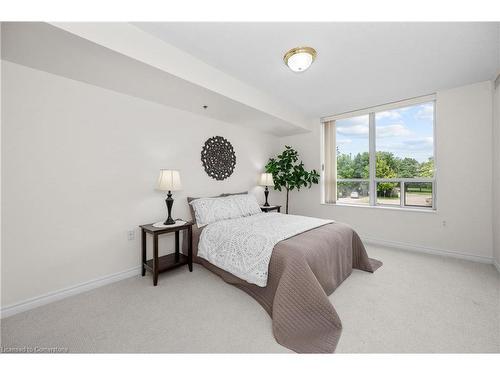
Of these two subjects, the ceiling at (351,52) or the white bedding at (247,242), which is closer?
the ceiling at (351,52)

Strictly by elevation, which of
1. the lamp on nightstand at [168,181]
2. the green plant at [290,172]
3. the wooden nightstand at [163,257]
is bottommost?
the wooden nightstand at [163,257]

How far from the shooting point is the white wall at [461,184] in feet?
9.34

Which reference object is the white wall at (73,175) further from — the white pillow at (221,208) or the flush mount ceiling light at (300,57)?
the flush mount ceiling light at (300,57)

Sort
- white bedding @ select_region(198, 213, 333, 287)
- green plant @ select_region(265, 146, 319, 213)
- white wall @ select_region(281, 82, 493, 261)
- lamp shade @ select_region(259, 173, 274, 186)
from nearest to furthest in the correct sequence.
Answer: white bedding @ select_region(198, 213, 333, 287)
white wall @ select_region(281, 82, 493, 261)
lamp shade @ select_region(259, 173, 274, 186)
green plant @ select_region(265, 146, 319, 213)

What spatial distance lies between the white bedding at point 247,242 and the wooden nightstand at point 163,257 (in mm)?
197

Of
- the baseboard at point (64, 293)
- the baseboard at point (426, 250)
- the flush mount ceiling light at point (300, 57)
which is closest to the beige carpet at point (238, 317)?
the baseboard at point (64, 293)

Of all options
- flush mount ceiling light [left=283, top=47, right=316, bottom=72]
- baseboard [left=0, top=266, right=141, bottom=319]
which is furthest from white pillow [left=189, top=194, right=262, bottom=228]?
flush mount ceiling light [left=283, top=47, right=316, bottom=72]

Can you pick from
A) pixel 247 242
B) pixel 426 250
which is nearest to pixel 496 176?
pixel 426 250

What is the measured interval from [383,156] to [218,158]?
303 centimetres

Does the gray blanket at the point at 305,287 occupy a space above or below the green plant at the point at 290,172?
below

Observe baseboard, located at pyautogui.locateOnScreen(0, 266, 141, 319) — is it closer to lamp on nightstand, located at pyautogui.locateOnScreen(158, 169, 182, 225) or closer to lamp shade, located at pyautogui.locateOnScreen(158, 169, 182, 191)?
lamp on nightstand, located at pyautogui.locateOnScreen(158, 169, 182, 225)

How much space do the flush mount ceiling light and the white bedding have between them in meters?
1.74

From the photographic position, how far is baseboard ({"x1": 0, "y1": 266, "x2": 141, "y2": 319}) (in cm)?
180

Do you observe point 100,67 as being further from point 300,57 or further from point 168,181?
point 300,57
